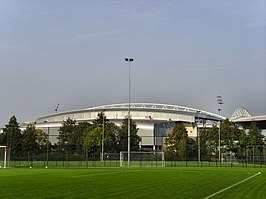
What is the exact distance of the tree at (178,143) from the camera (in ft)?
247

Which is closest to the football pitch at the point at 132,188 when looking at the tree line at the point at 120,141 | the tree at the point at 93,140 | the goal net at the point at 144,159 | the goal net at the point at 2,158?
the goal net at the point at 2,158

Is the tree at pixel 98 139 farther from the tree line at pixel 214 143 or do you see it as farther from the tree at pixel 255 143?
the tree at pixel 255 143

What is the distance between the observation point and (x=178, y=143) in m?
81.9

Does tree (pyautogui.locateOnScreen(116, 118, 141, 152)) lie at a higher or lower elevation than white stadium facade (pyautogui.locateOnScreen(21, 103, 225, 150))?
lower

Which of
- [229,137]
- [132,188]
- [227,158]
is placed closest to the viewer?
[132,188]

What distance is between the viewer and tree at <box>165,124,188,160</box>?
75.4 meters

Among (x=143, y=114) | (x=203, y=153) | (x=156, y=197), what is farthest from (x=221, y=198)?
(x=143, y=114)

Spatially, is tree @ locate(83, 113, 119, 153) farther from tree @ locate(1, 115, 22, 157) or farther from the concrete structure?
the concrete structure

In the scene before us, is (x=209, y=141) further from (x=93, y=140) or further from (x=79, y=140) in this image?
(x=79, y=140)

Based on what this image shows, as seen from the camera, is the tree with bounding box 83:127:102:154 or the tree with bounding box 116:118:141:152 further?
the tree with bounding box 116:118:141:152

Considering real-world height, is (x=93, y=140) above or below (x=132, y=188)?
above

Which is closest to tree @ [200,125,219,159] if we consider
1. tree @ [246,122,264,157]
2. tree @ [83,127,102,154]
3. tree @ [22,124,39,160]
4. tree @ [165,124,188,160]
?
tree @ [165,124,188,160]

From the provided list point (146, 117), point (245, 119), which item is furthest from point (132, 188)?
point (245, 119)

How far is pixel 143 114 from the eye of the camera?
146 meters
